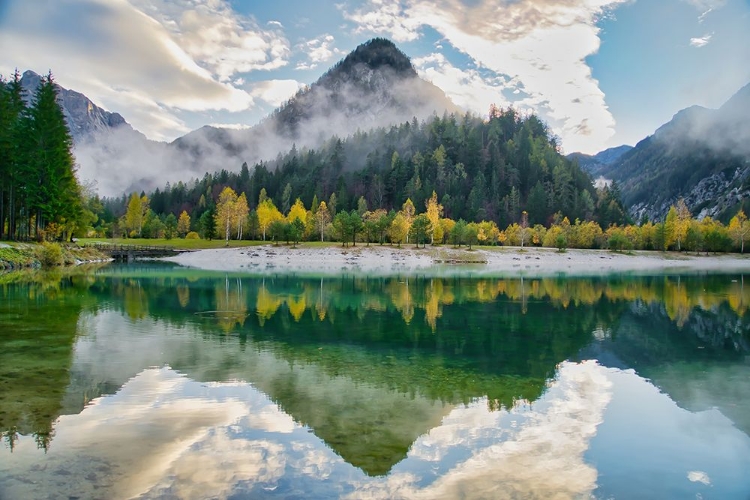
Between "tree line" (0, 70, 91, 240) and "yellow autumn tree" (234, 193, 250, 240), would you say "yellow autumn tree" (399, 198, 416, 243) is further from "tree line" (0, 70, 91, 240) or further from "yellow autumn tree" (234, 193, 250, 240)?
"tree line" (0, 70, 91, 240)

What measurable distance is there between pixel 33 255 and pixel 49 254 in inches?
59.6

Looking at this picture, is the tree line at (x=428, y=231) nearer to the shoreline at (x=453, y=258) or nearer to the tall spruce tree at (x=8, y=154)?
the shoreline at (x=453, y=258)

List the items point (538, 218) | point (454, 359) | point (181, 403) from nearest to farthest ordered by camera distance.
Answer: point (181, 403) < point (454, 359) < point (538, 218)

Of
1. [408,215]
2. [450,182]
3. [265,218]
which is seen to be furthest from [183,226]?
[450,182]

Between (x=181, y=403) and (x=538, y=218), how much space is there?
156 meters

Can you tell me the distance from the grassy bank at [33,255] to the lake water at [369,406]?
3177 centimetres

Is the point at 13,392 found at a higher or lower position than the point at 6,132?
lower

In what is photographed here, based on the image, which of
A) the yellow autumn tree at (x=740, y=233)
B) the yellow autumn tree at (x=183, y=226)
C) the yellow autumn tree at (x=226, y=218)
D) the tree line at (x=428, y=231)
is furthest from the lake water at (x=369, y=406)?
the yellow autumn tree at (x=183, y=226)

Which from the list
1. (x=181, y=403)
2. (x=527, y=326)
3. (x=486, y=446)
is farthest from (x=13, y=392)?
(x=527, y=326)

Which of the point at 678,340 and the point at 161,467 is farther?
the point at 678,340

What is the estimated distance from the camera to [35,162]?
56.7m

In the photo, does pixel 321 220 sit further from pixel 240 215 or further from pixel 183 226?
pixel 183 226

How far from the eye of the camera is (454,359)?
1723cm

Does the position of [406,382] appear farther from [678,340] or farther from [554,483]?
[678,340]
